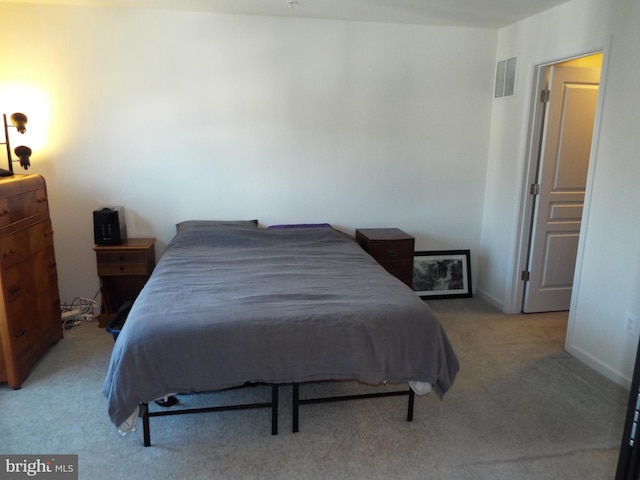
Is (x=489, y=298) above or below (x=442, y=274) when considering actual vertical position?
below

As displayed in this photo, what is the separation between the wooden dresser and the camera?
2592mm

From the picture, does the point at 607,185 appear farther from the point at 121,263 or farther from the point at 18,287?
the point at 18,287

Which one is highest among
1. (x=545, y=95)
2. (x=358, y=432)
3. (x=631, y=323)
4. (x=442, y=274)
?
(x=545, y=95)

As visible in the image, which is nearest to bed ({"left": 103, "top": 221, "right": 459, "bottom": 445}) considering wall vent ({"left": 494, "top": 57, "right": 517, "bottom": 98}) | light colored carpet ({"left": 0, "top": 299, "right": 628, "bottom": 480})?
light colored carpet ({"left": 0, "top": 299, "right": 628, "bottom": 480})

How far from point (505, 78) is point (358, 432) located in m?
3.25

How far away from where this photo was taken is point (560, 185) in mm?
3727

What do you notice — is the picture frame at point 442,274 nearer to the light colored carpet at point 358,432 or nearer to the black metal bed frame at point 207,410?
the light colored carpet at point 358,432

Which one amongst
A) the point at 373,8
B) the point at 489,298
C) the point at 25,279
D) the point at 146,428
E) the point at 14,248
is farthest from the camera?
the point at 489,298

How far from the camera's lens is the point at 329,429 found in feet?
7.72

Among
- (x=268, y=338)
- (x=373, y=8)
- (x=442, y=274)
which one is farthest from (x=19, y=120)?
(x=442, y=274)

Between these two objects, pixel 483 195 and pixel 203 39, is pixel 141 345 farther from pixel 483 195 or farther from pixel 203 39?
pixel 483 195

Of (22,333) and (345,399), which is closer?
(345,399)

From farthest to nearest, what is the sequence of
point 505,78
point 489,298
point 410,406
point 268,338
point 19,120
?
point 489,298 → point 505,78 → point 19,120 → point 410,406 → point 268,338

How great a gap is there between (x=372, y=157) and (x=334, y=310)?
2175 millimetres
